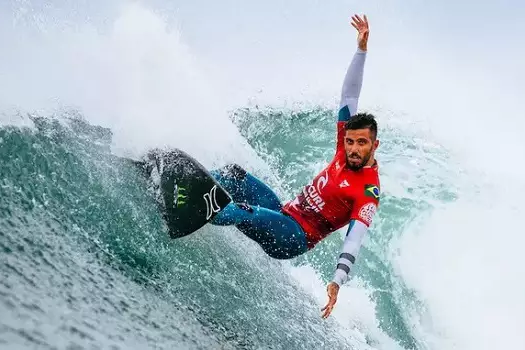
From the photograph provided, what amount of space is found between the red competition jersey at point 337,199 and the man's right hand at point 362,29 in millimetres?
744

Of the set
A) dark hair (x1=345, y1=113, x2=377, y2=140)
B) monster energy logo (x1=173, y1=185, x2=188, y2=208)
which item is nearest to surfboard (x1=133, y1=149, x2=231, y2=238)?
monster energy logo (x1=173, y1=185, x2=188, y2=208)

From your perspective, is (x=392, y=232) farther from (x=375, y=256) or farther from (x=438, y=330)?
(x=438, y=330)

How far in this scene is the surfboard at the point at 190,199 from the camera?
11.6 ft

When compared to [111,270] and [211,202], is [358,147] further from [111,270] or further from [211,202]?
[111,270]

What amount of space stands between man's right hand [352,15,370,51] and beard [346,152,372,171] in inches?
41.4

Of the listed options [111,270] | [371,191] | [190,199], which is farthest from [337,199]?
[111,270]

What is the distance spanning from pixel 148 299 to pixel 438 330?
783 cm

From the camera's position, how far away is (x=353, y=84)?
430 cm

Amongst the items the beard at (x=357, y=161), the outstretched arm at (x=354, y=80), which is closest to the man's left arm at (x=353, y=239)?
the beard at (x=357, y=161)

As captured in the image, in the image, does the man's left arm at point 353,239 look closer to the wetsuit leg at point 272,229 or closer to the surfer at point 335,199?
the surfer at point 335,199

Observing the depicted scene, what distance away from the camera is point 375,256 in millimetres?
9578

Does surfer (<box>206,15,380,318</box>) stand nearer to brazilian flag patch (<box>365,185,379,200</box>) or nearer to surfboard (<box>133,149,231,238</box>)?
brazilian flag patch (<box>365,185,379,200</box>)

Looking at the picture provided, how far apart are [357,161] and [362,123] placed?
12.8 inches

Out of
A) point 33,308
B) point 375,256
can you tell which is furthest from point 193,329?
point 375,256
